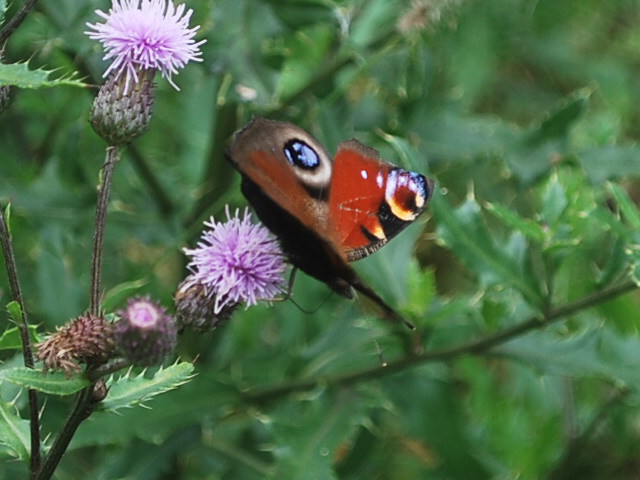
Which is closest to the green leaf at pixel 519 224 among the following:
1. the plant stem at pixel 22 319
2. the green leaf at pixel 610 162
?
the green leaf at pixel 610 162

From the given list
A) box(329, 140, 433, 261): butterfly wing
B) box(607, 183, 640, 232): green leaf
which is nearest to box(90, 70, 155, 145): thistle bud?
box(329, 140, 433, 261): butterfly wing

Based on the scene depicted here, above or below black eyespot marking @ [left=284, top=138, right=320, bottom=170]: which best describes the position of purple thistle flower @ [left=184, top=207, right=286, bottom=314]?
below

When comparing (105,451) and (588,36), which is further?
(588,36)

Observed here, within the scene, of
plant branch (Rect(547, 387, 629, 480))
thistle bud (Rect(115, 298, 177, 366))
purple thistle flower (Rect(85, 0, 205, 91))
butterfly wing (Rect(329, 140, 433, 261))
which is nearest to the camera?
thistle bud (Rect(115, 298, 177, 366))

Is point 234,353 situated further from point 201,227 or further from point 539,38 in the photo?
point 539,38

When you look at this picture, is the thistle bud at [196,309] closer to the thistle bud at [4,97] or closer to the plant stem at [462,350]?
the thistle bud at [4,97]

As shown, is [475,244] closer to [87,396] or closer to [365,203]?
[365,203]

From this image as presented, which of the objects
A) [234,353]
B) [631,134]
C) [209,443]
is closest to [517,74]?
[631,134]

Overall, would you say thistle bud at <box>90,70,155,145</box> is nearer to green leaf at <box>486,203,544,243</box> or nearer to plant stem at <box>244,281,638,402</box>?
green leaf at <box>486,203,544,243</box>
